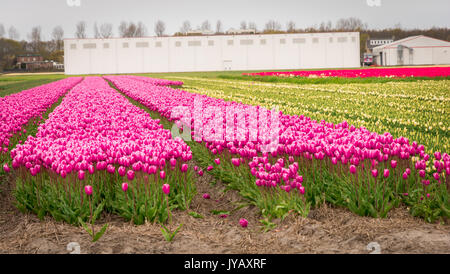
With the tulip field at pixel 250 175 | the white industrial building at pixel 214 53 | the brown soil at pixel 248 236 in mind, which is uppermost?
the white industrial building at pixel 214 53

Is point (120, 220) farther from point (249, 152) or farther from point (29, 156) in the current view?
point (249, 152)

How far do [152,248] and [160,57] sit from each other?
8341cm

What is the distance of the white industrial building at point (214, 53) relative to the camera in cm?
8494

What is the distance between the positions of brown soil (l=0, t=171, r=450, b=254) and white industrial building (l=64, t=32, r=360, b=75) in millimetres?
82234

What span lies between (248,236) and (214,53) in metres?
84.2

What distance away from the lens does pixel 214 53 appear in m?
86.8

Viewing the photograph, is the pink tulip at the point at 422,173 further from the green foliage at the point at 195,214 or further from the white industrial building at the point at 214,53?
the white industrial building at the point at 214,53

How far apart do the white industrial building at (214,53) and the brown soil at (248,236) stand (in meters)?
82.2

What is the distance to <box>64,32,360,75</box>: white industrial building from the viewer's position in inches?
3344

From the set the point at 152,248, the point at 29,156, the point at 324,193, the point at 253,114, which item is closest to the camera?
the point at 152,248

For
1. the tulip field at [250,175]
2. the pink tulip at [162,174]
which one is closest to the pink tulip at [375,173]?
the tulip field at [250,175]

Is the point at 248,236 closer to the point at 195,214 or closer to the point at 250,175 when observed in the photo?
the point at 195,214

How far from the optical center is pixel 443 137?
303 inches
